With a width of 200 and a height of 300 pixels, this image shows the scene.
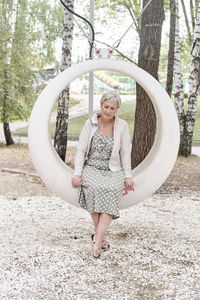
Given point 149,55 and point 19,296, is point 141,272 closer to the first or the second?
point 19,296

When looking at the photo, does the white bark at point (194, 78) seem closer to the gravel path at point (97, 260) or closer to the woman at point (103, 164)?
the gravel path at point (97, 260)

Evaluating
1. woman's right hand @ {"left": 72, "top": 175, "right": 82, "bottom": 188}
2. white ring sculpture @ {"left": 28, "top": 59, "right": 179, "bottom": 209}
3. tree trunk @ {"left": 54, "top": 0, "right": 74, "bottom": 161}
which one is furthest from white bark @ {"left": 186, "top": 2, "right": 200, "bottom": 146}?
woman's right hand @ {"left": 72, "top": 175, "right": 82, "bottom": 188}

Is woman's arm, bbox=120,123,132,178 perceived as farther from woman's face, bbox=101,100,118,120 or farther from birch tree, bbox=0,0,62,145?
birch tree, bbox=0,0,62,145

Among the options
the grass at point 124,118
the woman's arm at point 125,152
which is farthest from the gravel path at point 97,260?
the grass at point 124,118

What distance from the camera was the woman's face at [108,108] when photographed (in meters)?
3.38

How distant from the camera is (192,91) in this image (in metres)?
9.55

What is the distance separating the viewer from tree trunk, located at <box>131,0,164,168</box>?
18.6ft

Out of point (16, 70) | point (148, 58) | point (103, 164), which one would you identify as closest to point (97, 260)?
point (103, 164)

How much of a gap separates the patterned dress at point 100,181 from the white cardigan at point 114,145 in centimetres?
4

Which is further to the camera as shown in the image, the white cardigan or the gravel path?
the white cardigan

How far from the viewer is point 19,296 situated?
2812 mm

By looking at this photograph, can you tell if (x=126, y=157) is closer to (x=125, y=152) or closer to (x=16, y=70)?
(x=125, y=152)

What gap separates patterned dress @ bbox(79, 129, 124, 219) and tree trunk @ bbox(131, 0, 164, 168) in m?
2.32

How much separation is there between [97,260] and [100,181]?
693mm
